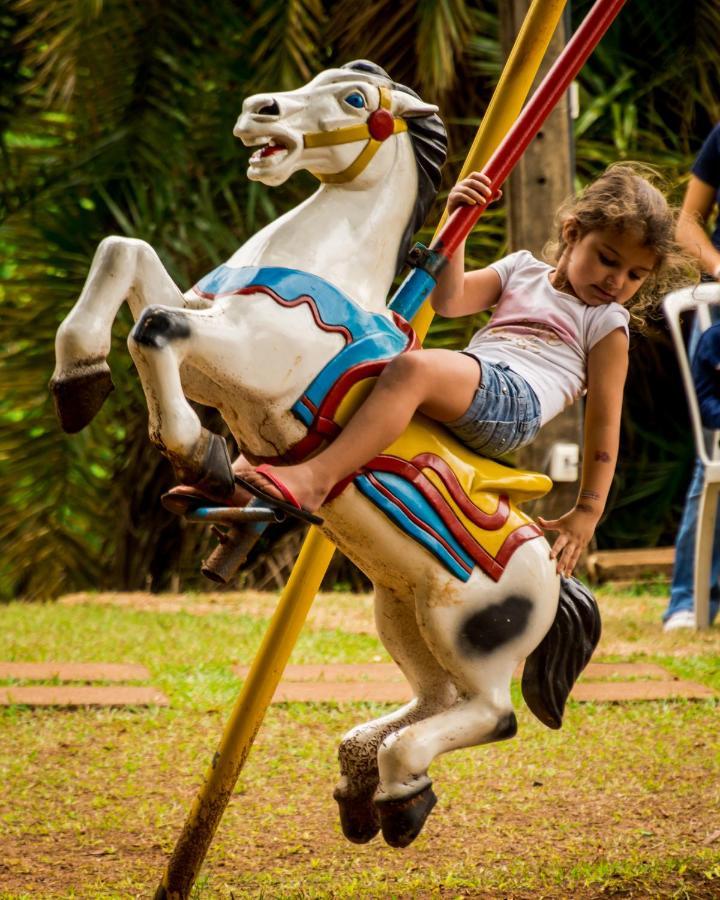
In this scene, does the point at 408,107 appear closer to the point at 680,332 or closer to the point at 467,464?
the point at 467,464

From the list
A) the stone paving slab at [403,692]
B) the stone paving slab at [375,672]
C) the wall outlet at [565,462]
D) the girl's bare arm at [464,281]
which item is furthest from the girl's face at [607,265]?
the wall outlet at [565,462]

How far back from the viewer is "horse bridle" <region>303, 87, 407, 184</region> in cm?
209

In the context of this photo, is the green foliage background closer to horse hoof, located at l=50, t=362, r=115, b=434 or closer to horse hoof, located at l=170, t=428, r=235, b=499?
horse hoof, located at l=50, t=362, r=115, b=434

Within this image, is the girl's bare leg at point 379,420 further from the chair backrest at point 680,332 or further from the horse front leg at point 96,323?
the chair backrest at point 680,332

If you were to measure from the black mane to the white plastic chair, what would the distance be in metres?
2.93

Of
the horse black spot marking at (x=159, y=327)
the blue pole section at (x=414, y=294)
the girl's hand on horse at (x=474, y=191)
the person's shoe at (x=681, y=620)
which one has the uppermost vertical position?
the girl's hand on horse at (x=474, y=191)

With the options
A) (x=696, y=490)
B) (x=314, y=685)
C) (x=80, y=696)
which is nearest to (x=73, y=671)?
(x=80, y=696)

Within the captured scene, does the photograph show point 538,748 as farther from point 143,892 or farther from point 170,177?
point 170,177

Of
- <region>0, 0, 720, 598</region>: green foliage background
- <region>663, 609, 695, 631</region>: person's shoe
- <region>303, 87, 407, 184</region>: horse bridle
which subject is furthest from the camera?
<region>0, 0, 720, 598</region>: green foliage background

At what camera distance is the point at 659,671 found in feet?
14.9

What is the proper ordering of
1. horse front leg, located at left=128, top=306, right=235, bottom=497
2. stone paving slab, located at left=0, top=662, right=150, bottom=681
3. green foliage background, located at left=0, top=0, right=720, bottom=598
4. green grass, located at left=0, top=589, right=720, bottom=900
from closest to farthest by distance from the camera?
horse front leg, located at left=128, top=306, right=235, bottom=497 → green grass, located at left=0, top=589, right=720, bottom=900 → stone paving slab, located at left=0, top=662, right=150, bottom=681 → green foliage background, located at left=0, top=0, right=720, bottom=598

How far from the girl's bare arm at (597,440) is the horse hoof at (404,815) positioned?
0.47 metres

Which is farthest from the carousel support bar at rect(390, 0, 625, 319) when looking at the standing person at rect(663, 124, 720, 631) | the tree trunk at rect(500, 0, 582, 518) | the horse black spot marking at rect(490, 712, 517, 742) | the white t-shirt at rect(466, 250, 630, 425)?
the tree trunk at rect(500, 0, 582, 518)

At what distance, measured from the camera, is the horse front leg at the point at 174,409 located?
185cm
